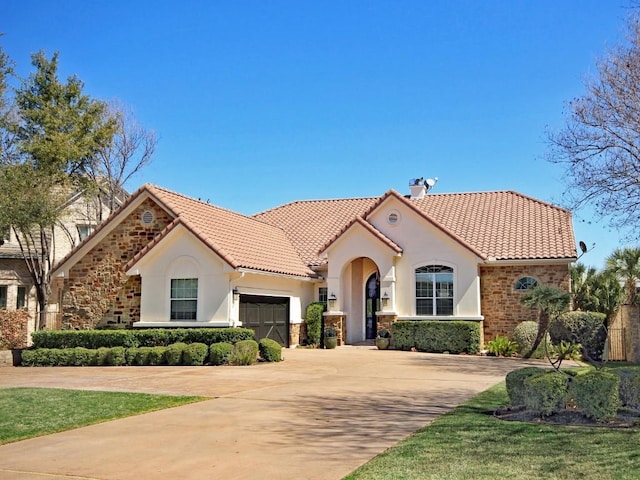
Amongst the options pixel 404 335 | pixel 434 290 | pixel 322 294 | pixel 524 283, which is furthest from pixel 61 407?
pixel 524 283

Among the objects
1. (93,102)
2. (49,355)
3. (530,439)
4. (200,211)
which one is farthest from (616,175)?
(93,102)

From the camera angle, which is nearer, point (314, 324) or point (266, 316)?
point (266, 316)

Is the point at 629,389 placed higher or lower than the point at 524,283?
lower

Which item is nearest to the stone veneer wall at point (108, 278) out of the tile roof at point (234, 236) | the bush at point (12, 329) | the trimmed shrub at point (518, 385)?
the tile roof at point (234, 236)

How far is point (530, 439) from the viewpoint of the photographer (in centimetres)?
823

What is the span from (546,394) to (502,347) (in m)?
14.2

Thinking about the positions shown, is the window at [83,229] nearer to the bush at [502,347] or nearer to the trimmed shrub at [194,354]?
the trimmed shrub at [194,354]

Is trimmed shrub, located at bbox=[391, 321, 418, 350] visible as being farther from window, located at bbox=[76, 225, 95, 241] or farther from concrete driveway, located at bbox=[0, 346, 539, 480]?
window, located at bbox=[76, 225, 95, 241]

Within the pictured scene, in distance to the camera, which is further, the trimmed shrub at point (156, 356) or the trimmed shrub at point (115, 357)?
the trimmed shrub at point (115, 357)

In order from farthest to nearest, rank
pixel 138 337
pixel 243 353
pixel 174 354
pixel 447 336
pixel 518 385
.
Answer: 1. pixel 447 336
2. pixel 138 337
3. pixel 174 354
4. pixel 243 353
5. pixel 518 385

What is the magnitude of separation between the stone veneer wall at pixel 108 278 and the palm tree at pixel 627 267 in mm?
18379

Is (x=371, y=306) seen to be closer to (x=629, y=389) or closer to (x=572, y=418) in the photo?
(x=629, y=389)

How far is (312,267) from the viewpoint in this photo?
92.8 ft

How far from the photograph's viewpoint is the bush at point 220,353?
Answer: 63.4 ft
